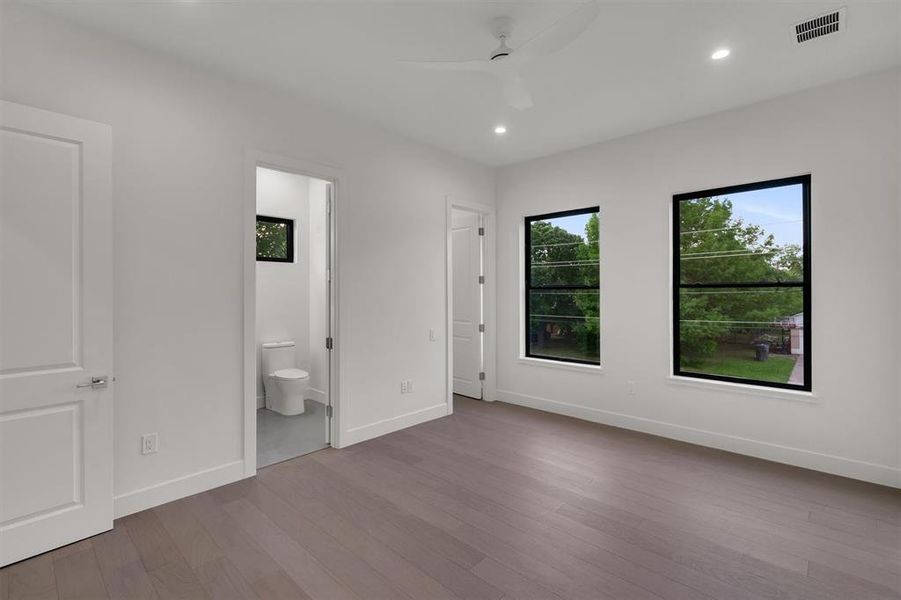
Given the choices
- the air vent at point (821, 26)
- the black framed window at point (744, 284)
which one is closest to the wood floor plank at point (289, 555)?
the black framed window at point (744, 284)

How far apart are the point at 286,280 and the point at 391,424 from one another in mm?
2238

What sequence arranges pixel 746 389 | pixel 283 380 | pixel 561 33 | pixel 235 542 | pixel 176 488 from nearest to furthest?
pixel 561 33 → pixel 235 542 → pixel 176 488 → pixel 746 389 → pixel 283 380

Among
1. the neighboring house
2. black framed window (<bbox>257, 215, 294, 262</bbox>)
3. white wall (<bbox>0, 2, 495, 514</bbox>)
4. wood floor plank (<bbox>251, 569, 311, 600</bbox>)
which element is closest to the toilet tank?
black framed window (<bbox>257, 215, 294, 262</bbox>)

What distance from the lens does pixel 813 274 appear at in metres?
3.32

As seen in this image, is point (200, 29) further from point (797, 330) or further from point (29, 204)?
point (797, 330)

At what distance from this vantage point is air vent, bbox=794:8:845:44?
2428 mm

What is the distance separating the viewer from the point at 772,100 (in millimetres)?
3467

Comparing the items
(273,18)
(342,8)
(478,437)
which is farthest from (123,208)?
(478,437)

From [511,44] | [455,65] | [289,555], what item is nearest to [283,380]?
[289,555]

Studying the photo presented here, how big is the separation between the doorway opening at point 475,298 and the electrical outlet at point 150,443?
3.32 m

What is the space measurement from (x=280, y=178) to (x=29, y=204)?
3.05 m

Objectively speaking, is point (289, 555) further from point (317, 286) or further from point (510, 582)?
point (317, 286)

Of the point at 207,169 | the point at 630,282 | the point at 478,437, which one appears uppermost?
the point at 207,169

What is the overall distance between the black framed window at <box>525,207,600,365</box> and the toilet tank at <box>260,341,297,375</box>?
2.77m
